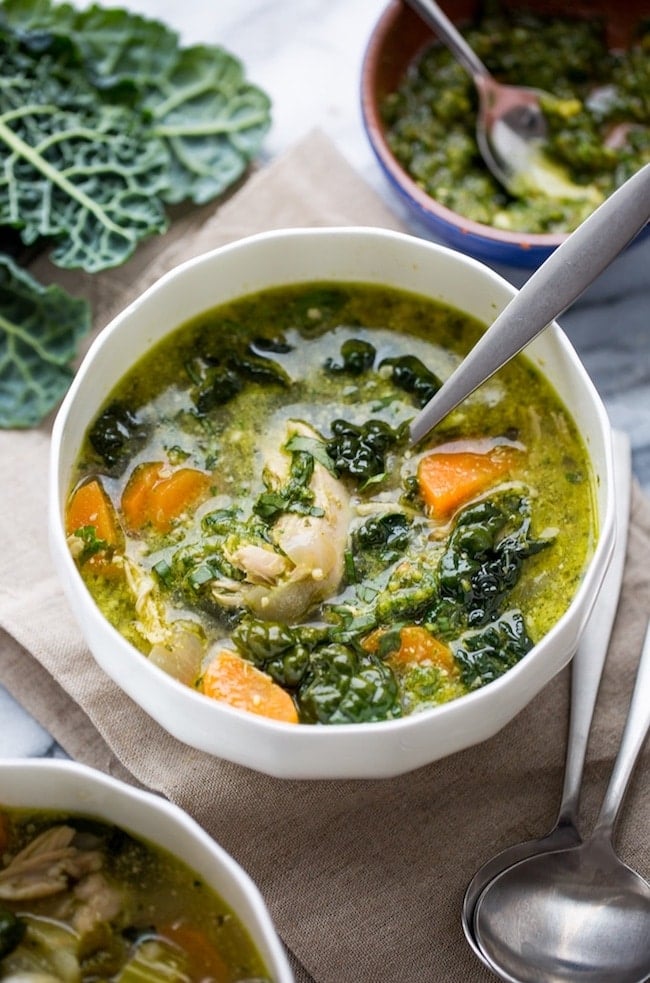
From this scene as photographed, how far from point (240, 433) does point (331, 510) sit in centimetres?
36

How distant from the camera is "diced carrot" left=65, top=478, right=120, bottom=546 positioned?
10.3 ft

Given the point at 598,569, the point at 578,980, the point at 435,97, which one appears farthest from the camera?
the point at 435,97

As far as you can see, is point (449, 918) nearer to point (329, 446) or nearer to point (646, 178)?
point (329, 446)

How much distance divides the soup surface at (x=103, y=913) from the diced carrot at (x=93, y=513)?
677mm

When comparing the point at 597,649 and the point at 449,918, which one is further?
the point at 597,649

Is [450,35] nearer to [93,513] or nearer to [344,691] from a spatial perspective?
[93,513]

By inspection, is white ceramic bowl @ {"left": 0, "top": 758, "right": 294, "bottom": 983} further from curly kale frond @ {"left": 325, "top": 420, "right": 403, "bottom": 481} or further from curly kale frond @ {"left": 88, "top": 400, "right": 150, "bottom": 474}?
curly kale frond @ {"left": 325, "top": 420, "right": 403, "bottom": 481}

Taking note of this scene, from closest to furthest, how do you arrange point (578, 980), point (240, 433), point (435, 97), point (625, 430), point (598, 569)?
point (598, 569)
point (578, 980)
point (240, 433)
point (625, 430)
point (435, 97)

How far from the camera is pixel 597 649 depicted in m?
3.41

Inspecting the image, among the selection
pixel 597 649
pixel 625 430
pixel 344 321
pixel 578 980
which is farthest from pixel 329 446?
pixel 578 980

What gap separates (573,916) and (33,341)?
7.36 ft

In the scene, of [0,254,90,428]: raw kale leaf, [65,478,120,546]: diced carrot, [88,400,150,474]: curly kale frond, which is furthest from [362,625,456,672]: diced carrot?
[0,254,90,428]: raw kale leaf

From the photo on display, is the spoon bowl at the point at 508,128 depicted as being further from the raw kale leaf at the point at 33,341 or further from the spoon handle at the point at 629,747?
the spoon handle at the point at 629,747

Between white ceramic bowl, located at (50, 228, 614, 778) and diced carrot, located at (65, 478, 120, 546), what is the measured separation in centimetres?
7
